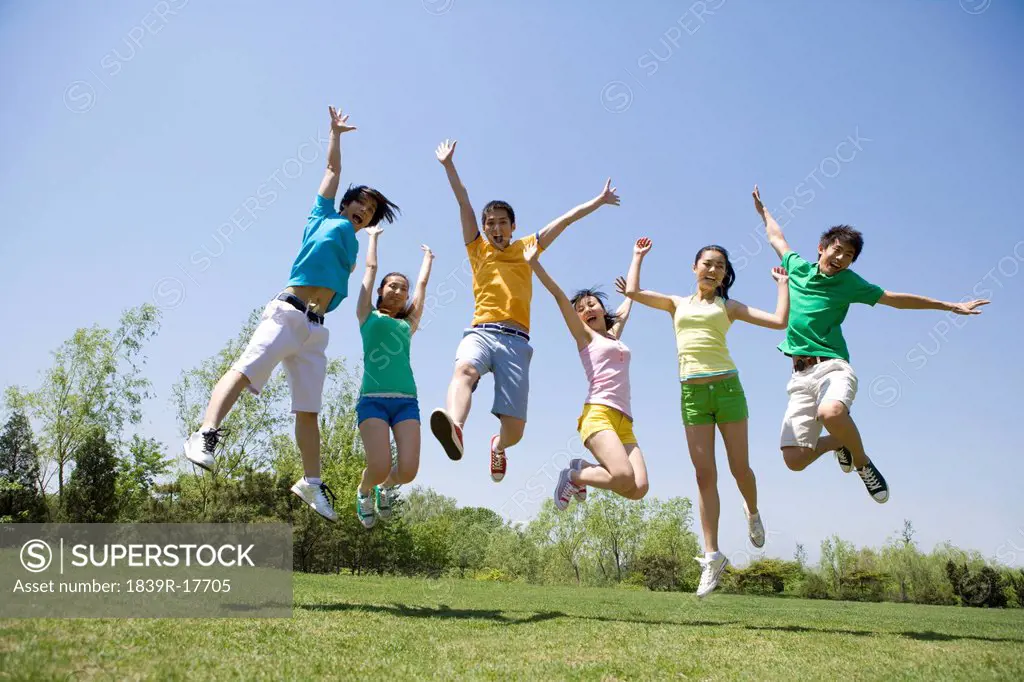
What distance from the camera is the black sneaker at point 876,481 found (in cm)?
654

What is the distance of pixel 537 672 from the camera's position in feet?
11.2

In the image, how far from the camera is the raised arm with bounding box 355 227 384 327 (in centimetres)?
698

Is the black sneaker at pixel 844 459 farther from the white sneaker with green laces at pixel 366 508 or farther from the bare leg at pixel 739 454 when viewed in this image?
the white sneaker with green laces at pixel 366 508

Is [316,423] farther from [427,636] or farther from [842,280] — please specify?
[842,280]

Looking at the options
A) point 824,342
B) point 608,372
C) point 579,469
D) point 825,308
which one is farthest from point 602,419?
point 825,308

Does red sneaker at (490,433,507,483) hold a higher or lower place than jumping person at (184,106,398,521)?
lower

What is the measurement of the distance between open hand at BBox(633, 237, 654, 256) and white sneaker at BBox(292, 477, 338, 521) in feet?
13.1

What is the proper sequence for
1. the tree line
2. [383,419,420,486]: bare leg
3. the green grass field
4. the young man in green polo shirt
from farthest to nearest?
the tree line, [383,419,420,486]: bare leg, the young man in green polo shirt, the green grass field

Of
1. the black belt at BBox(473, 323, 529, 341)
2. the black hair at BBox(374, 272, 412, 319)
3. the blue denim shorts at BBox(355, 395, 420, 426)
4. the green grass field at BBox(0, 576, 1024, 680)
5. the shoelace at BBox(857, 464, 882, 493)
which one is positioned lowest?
the green grass field at BBox(0, 576, 1024, 680)

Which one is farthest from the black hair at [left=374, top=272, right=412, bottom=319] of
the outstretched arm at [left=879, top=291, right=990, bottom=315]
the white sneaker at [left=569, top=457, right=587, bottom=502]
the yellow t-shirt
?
the outstretched arm at [left=879, top=291, right=990, bottom=315]

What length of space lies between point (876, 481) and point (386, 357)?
16.3 feet

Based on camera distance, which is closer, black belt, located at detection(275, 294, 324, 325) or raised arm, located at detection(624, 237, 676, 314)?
black belt, located at detection(275, 294, 324, 325)

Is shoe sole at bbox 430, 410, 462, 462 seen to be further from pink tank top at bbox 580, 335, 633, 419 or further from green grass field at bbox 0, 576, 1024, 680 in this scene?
pink tank top at bbox 580, 335, 633, 419

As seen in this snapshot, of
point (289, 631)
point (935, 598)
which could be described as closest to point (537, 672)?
point (289, 631)
